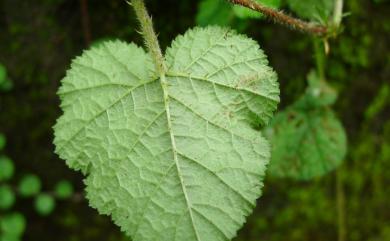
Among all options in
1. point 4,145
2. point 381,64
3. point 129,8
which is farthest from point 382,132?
point 4,145

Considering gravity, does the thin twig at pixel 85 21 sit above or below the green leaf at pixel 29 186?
above

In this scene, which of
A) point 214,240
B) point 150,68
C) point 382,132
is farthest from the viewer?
point 382,132

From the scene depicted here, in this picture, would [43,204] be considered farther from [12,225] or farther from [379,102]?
[379,102]

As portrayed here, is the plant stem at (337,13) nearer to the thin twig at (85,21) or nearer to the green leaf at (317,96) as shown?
the green leaf at (317,96)

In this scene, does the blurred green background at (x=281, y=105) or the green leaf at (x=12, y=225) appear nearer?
Answer: the blurred green background at (x=281, y=105)

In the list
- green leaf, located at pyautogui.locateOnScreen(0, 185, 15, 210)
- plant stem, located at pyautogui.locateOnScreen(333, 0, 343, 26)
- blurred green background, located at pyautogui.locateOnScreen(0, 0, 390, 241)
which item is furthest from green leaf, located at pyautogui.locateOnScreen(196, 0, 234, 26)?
green leaf, located at pyautogui.locateOnScreen(0, 185, 15, 210)

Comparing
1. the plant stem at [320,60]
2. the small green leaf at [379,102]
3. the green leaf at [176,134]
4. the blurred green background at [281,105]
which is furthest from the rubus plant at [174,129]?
the small green leaf at [379,102]

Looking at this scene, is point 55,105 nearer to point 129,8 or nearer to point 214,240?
point 129,8

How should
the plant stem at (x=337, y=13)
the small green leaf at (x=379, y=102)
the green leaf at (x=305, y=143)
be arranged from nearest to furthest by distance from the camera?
the plant stem at (x=337, y=13), the green leaf at (x=305, y=143), the small green leaf at (x=379, y=102)
